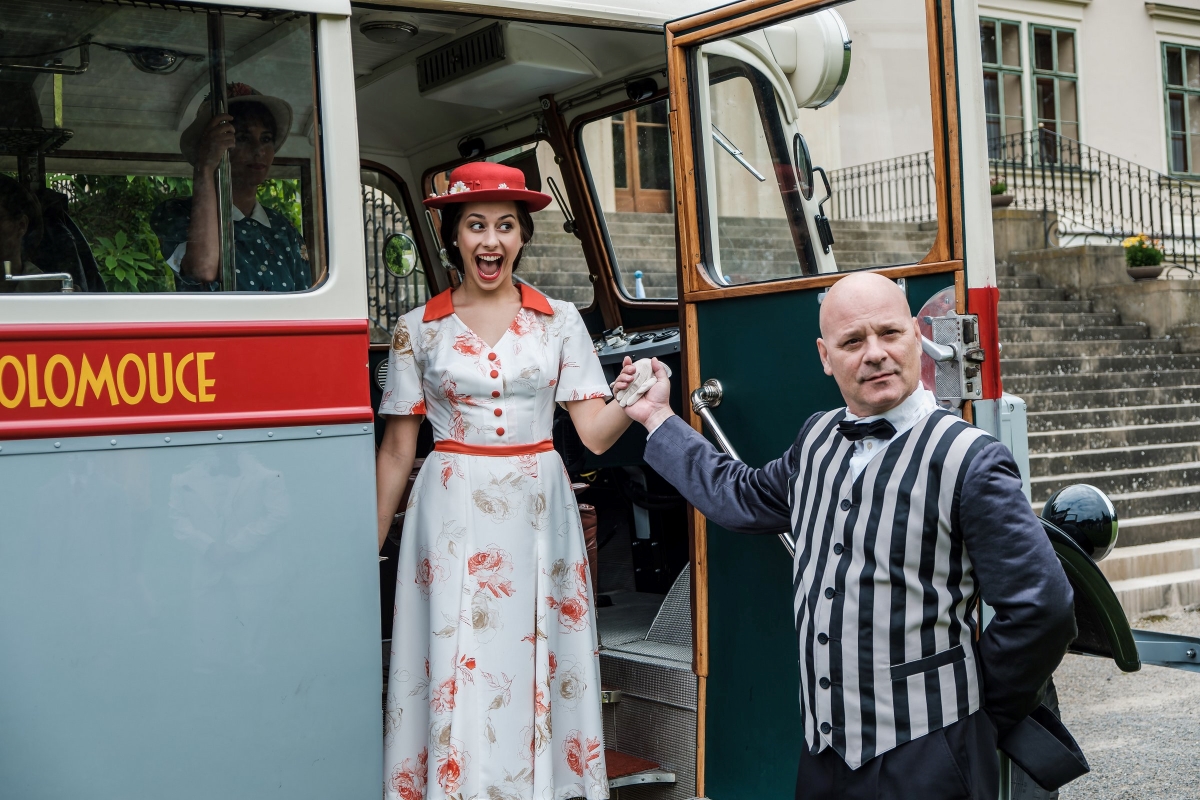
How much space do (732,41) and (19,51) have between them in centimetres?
183

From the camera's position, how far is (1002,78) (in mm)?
18656

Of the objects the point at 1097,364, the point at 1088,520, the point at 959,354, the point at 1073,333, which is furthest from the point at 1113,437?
the point at 959,354

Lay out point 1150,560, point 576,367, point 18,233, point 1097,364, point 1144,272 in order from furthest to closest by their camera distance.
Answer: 1. point 1144,272
2. point 1097,364
3. point 1150,560
4. point 576,367
5. point 18,233

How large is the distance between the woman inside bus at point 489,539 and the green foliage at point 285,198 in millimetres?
408

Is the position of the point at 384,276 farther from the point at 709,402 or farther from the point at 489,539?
the point at 489,539

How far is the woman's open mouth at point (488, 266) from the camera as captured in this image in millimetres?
3033

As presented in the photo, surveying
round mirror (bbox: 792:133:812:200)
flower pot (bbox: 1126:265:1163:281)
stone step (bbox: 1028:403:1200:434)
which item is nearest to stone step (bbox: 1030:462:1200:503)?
stone step (bbox: 1028:403:1200:434)

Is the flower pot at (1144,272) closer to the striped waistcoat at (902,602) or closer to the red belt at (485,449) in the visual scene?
the red belt at (485,449)

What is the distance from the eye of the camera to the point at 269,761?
103 inches

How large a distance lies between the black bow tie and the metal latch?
527 mm

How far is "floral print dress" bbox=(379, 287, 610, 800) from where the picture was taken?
9.63ft

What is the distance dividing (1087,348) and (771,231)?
1045cm

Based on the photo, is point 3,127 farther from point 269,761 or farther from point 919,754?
point 919,754

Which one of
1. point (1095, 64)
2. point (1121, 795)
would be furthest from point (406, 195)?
point (1095, 64)
